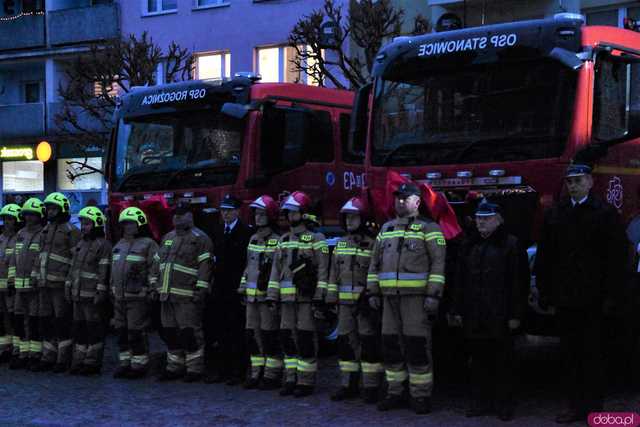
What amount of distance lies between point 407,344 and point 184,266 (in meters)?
2.72

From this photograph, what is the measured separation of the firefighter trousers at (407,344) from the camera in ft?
26.9

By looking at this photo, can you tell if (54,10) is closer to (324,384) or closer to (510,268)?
(324,384)

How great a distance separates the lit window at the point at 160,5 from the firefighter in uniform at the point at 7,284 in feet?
57.0

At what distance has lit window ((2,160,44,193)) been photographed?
30.9 m

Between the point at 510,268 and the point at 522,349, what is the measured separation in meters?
4.67

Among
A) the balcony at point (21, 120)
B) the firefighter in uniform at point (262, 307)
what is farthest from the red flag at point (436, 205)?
the balcony at point (21, 120)

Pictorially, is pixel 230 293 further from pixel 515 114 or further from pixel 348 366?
pixel 515 114

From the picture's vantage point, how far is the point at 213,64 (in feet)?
90.4

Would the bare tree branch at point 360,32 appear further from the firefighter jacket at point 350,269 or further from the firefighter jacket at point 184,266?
the firefighter jacket at point 350,269

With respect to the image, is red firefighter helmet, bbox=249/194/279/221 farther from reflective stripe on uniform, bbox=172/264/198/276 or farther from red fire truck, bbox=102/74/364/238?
red fire truck, bbox=102/74/364/238

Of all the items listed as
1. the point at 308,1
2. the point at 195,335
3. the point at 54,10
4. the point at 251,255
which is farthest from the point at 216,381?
the point at 54,10

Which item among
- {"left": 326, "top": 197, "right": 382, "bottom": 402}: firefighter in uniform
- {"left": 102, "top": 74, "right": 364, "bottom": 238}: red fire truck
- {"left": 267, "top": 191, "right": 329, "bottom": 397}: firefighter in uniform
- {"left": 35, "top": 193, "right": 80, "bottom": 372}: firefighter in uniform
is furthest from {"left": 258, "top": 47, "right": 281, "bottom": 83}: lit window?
{"left": 326, "top": 197, "right": 382, "bottom": 402}: firefighter in uniform

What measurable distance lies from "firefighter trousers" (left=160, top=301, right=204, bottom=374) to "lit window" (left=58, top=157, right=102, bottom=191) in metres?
19.8

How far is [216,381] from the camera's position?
9.91 meters
